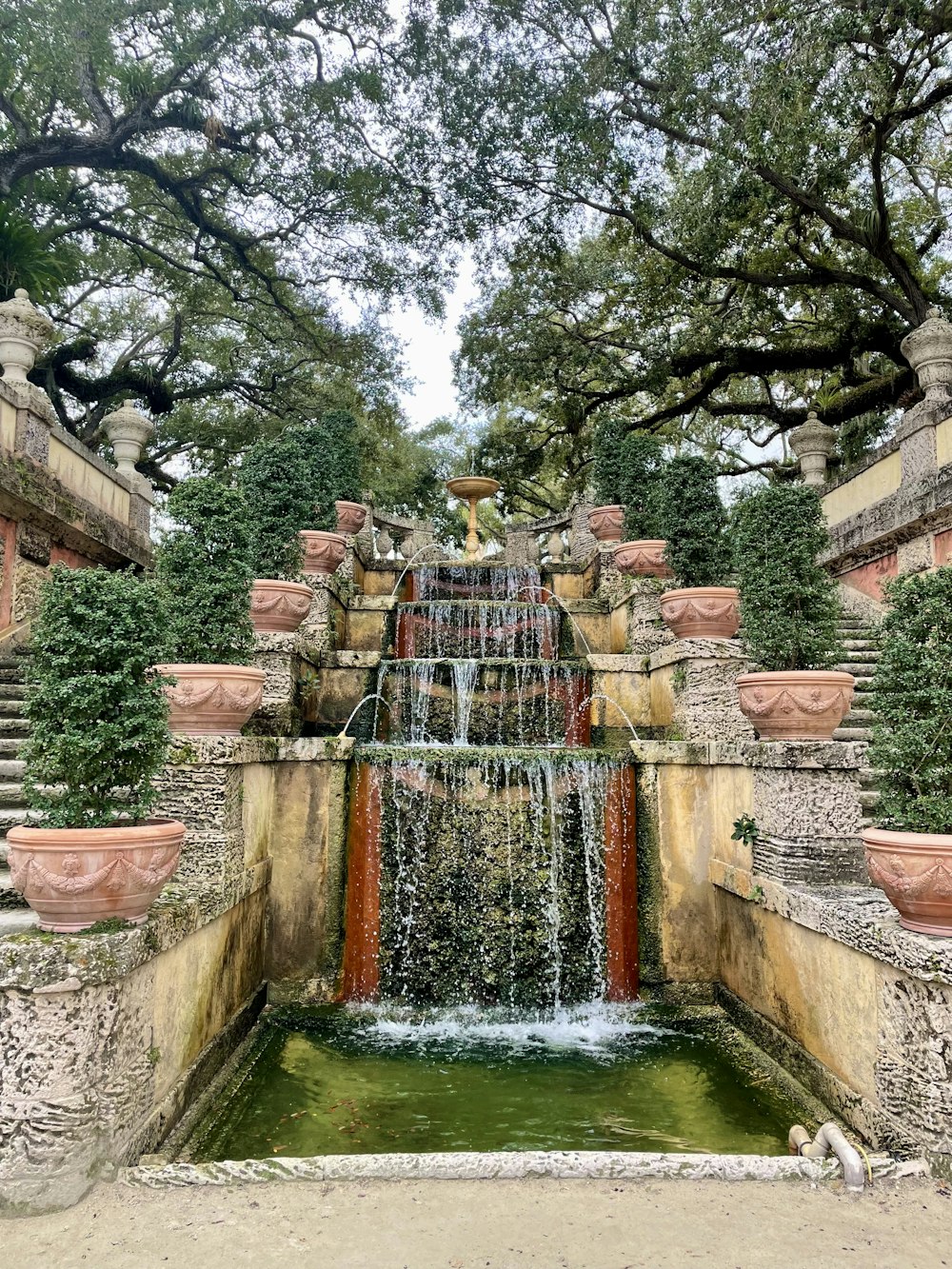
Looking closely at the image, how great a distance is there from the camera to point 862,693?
7.02m

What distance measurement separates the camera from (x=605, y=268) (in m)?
14.4

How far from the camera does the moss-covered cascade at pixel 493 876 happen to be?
17.6 ft

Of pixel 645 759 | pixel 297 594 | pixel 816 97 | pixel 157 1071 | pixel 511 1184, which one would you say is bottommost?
pixel 511 1184

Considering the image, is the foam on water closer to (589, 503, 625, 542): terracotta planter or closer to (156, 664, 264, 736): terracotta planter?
(156, 664, 264, 736): terracotta planter

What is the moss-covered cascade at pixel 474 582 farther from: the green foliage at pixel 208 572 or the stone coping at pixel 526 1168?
the stone coping at pixel 526 1168

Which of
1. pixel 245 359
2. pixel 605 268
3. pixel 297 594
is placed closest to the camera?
Result: pixel 297 594

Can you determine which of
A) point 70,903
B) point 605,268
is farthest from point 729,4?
point 70,903

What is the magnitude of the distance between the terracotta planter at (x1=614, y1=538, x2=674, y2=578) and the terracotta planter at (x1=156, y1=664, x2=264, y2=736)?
501 centimetres

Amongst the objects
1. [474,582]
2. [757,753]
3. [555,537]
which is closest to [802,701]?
[757,753]

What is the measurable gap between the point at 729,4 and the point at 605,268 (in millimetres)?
5174

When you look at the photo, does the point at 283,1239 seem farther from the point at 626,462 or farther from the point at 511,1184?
Answer: the point at 626,462

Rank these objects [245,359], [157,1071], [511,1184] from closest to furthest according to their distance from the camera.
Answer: [511,1184]
[157,1071]
[245,359]

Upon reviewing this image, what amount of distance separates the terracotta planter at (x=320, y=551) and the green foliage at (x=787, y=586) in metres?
4.58

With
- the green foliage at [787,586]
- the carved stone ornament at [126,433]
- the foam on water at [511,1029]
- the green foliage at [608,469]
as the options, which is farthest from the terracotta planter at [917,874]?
the carved stone ornament at [126,433]
